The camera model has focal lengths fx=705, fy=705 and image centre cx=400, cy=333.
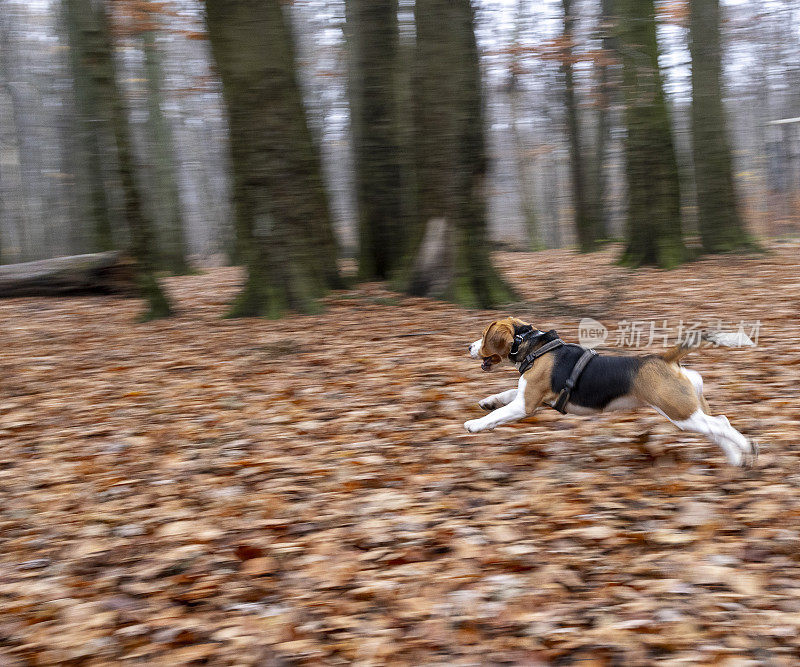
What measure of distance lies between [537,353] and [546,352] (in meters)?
0.06

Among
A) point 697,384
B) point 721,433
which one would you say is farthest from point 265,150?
point 721,433

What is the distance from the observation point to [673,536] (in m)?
3.62

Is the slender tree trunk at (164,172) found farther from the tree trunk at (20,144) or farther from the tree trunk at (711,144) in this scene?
the tree trunk at (711,144)

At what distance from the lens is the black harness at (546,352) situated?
452cm

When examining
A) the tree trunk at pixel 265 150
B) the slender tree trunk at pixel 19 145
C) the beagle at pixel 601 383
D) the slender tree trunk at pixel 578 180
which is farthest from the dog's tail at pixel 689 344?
the slender tree trunk at pixel 19 145

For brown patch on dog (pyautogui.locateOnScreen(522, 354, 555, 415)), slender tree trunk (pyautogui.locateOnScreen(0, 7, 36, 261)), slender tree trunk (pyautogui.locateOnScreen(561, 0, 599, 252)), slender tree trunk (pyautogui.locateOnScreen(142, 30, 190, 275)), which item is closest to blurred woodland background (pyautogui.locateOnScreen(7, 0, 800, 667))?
brown patch on dog (pyautogui.locateOnScreen(522, 354, 555, 415))

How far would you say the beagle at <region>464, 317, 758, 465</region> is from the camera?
167 inches

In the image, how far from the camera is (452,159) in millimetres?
8961

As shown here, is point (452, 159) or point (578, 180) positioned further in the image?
point (578, 180)

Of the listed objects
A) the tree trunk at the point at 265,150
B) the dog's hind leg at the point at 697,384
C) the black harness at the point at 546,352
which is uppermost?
the tree trunk at the point at 265,150

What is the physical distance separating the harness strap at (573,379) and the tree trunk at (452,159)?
4.63m

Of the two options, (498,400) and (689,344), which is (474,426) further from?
(689,344)

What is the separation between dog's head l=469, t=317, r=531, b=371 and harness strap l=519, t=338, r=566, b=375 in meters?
0.18

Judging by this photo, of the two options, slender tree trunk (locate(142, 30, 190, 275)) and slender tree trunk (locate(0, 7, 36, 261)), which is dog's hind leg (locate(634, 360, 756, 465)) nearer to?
slender tree trunk (locate(142, 30, 190, 275))
